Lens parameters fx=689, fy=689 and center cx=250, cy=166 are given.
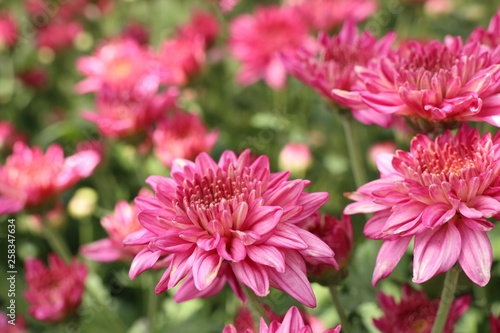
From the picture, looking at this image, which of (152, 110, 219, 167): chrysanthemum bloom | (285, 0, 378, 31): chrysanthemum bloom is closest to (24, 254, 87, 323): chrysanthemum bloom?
(152, 110, 219, 167): chrysanthemum bloom

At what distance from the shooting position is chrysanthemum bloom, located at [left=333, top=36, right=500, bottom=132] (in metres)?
0.73

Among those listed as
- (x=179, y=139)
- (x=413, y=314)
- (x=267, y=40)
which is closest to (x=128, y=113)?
(x=179, y=139)

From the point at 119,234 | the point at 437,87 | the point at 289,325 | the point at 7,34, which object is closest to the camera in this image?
the point at 289,325

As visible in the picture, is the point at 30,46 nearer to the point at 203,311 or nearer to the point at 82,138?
the point at 82,138

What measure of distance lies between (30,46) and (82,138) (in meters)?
0.62

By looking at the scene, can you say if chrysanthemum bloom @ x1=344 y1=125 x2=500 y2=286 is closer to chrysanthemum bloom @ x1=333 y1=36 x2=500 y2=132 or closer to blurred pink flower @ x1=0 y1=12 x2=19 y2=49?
chrysanthemum bloom @ x1=333 y1=36 x2=500 y2=132

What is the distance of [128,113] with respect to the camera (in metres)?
1.34

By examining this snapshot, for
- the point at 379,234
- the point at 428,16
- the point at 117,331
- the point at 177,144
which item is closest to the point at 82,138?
the point at 177,144

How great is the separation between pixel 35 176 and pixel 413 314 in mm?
711

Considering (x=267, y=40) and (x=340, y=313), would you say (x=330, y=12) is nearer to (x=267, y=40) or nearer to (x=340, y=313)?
(x=267, y=40)

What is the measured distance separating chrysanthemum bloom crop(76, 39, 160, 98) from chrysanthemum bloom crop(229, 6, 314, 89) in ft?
0.77

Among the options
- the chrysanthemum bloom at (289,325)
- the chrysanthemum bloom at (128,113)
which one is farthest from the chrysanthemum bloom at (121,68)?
the chrysanthemum bloom at (289,325)

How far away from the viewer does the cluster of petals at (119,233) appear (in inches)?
43.3

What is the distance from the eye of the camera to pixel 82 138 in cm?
170
